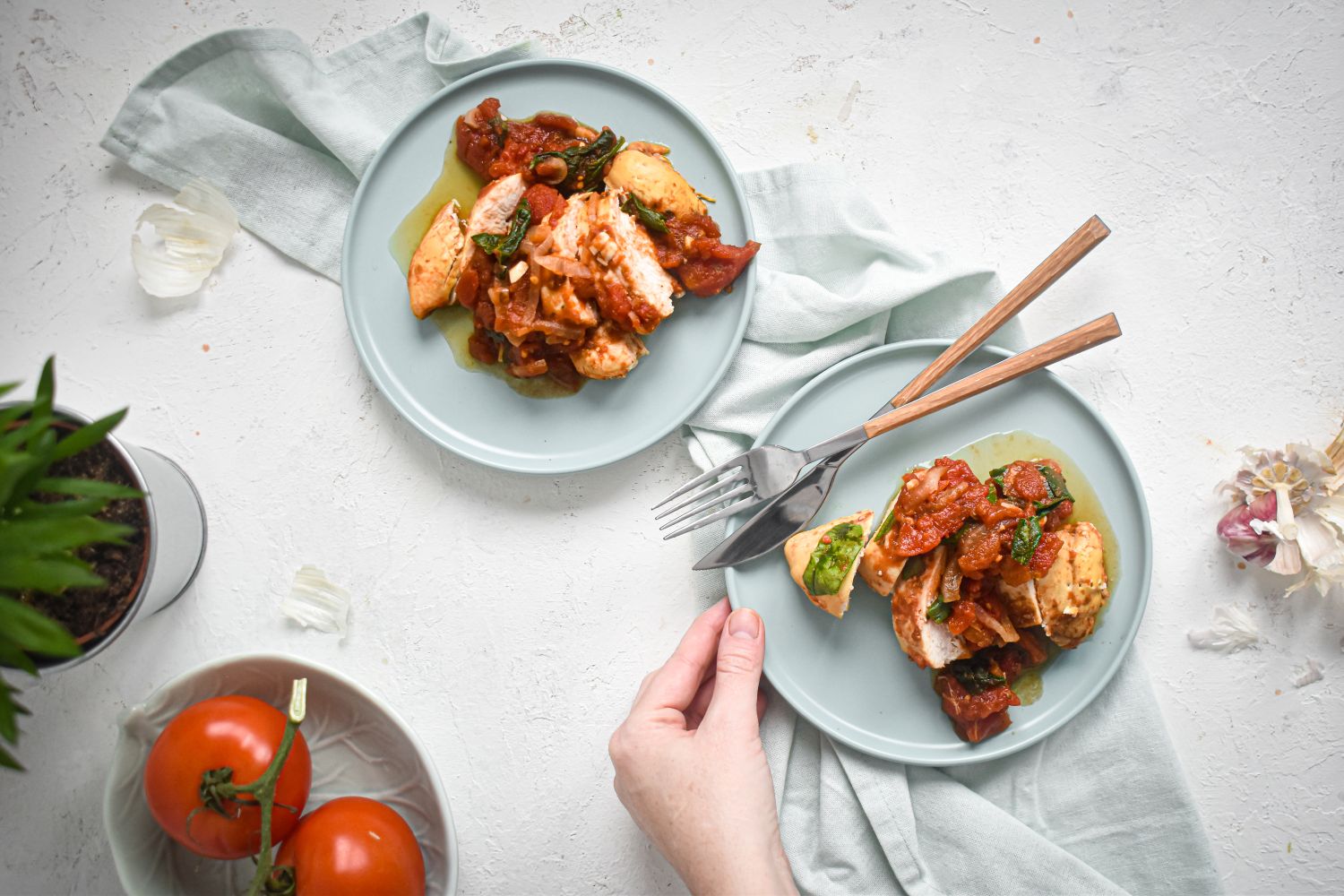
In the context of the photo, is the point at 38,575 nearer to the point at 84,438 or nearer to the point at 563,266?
the point at 84,438

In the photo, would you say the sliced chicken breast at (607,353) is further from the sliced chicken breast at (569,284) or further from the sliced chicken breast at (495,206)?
the sliced chicken breast at (495,206)

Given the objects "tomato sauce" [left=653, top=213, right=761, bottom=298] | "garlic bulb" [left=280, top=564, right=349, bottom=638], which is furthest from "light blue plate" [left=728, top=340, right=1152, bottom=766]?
"garlic bulb" [left=280, top=564, right=349, bottom=638]

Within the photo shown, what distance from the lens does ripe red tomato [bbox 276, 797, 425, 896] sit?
2770 mm

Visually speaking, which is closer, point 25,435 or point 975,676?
point 25,435

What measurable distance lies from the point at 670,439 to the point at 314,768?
177 centimetres

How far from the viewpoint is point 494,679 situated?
335cm

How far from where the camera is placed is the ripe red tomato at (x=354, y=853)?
277 centimetres

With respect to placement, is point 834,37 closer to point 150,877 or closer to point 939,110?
point 939,110

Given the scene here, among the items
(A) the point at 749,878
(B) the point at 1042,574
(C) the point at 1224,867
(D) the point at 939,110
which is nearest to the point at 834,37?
(D) the point at 939,110

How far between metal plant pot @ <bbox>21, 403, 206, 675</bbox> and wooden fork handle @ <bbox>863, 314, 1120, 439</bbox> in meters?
2.31

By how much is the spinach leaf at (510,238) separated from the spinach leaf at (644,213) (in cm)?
36

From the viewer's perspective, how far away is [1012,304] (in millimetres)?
3041

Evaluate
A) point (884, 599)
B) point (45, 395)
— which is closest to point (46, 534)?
point (45, 395)

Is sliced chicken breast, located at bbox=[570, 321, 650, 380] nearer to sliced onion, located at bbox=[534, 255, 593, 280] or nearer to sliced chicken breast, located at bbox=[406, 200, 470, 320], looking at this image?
sliced onion, located at bbox=[534, 255, 593, 280]
